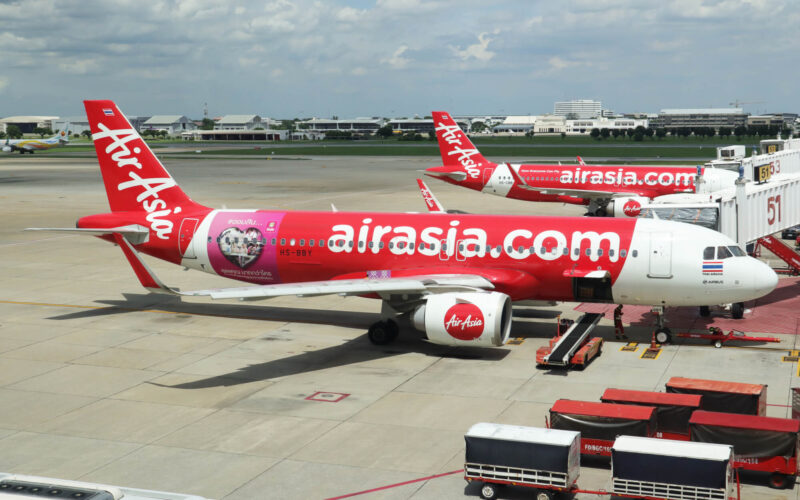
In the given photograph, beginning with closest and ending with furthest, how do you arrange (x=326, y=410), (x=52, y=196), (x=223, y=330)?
(x=326, y=410), (x=223, y=330), (x=52, y=196)

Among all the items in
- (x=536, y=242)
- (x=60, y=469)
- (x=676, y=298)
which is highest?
(x=536, y=242)

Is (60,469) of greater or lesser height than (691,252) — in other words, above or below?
below

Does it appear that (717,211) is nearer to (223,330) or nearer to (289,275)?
(289,275)

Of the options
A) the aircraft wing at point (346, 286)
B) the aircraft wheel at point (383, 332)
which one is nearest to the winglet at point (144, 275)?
the aircraft wing at point (346, 286)

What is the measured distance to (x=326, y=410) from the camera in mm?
22750

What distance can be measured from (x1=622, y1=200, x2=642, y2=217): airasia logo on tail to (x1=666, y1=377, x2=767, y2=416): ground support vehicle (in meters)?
36.3

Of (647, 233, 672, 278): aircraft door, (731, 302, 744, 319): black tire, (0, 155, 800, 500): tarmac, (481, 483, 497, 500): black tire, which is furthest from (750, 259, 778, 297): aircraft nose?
(481, 483, 497, 500): black tire

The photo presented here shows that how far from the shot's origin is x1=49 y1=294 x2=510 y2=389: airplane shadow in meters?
26.5

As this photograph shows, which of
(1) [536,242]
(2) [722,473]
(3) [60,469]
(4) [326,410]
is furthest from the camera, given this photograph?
(1) [536,242]

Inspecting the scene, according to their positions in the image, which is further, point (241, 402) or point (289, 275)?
point (289, 275)

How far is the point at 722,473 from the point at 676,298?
548 inches

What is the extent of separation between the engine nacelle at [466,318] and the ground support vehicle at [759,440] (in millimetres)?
9118

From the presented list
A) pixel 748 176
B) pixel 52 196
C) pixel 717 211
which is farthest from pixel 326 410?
pixel 52 196

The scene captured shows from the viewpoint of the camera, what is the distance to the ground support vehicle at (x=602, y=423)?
60.7ft
